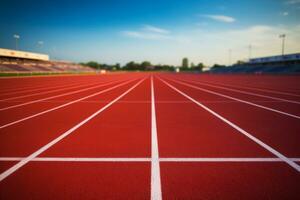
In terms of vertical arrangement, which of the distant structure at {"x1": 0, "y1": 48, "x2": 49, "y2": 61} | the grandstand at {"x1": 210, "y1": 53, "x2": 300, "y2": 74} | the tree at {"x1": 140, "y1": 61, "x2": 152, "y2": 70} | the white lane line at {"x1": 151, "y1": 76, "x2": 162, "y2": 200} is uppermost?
the tree at {"x1": 140, "y1": 61, "x2": 152, "y2": 70}

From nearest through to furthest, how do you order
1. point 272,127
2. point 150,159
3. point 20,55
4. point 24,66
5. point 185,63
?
1. point 150,159
2. point 272,127
3. point 24,66
4. point 20,55
5. point 185,63

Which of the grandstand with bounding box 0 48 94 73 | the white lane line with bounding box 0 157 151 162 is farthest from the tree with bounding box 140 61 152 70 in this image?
the white lane line with bounding box 0 157 151 162

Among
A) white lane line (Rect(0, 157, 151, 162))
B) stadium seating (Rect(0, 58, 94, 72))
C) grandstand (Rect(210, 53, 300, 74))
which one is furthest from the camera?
grandstand (Rect(210, 53, 300, 74))

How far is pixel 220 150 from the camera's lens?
3.25 metres

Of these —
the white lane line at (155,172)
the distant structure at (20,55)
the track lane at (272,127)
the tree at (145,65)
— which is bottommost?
the white lane line at (155,172)

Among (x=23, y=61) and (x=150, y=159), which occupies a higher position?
(x=23, y=61)

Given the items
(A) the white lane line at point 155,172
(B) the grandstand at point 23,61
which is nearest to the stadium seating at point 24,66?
(B) the grandstand at point 23,61

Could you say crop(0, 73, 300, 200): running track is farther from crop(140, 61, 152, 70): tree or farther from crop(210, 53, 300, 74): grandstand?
crop(140, 61, 152, 70): tree

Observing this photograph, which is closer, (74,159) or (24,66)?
(74,159)

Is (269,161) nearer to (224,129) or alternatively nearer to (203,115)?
(224,129)

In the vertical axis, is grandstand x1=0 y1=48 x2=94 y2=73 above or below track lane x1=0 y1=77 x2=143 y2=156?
above

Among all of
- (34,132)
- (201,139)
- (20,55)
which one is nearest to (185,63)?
(20,55)

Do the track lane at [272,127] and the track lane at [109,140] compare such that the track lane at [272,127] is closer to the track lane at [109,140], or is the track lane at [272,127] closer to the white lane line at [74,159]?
the track lane at [109,140]

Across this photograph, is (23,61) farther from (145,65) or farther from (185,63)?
(185,63)
